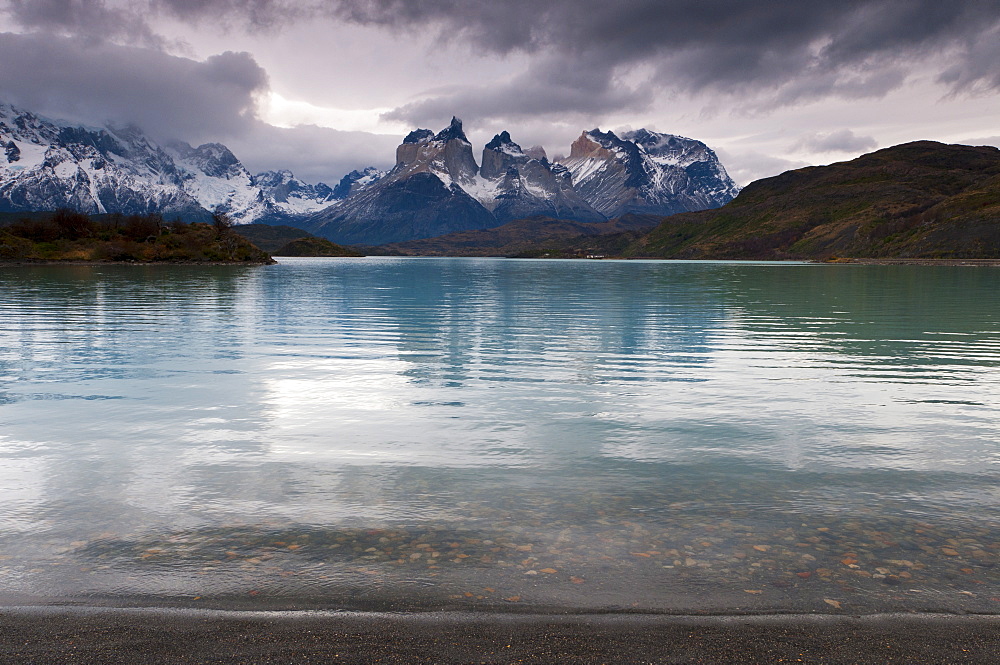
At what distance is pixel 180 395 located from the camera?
27.5 m

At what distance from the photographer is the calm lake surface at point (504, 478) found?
10523 mm

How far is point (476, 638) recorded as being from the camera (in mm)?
8703

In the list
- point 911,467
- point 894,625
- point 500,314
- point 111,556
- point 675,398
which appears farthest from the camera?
point 500,314

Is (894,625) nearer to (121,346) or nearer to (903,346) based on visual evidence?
(903,346)

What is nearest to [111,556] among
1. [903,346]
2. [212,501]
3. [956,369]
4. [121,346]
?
[212,501]

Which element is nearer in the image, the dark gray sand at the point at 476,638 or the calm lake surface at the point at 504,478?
the dark gray sand at the point at 476,638

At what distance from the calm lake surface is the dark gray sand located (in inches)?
20.0

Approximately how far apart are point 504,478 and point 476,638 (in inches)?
307

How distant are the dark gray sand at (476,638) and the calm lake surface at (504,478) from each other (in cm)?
51

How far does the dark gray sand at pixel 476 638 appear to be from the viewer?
8.22 m

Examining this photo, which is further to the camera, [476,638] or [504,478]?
[504,478]

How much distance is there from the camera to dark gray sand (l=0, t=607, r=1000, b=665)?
822 cm

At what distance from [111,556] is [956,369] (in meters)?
38.6

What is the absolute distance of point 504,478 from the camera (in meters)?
16.5
